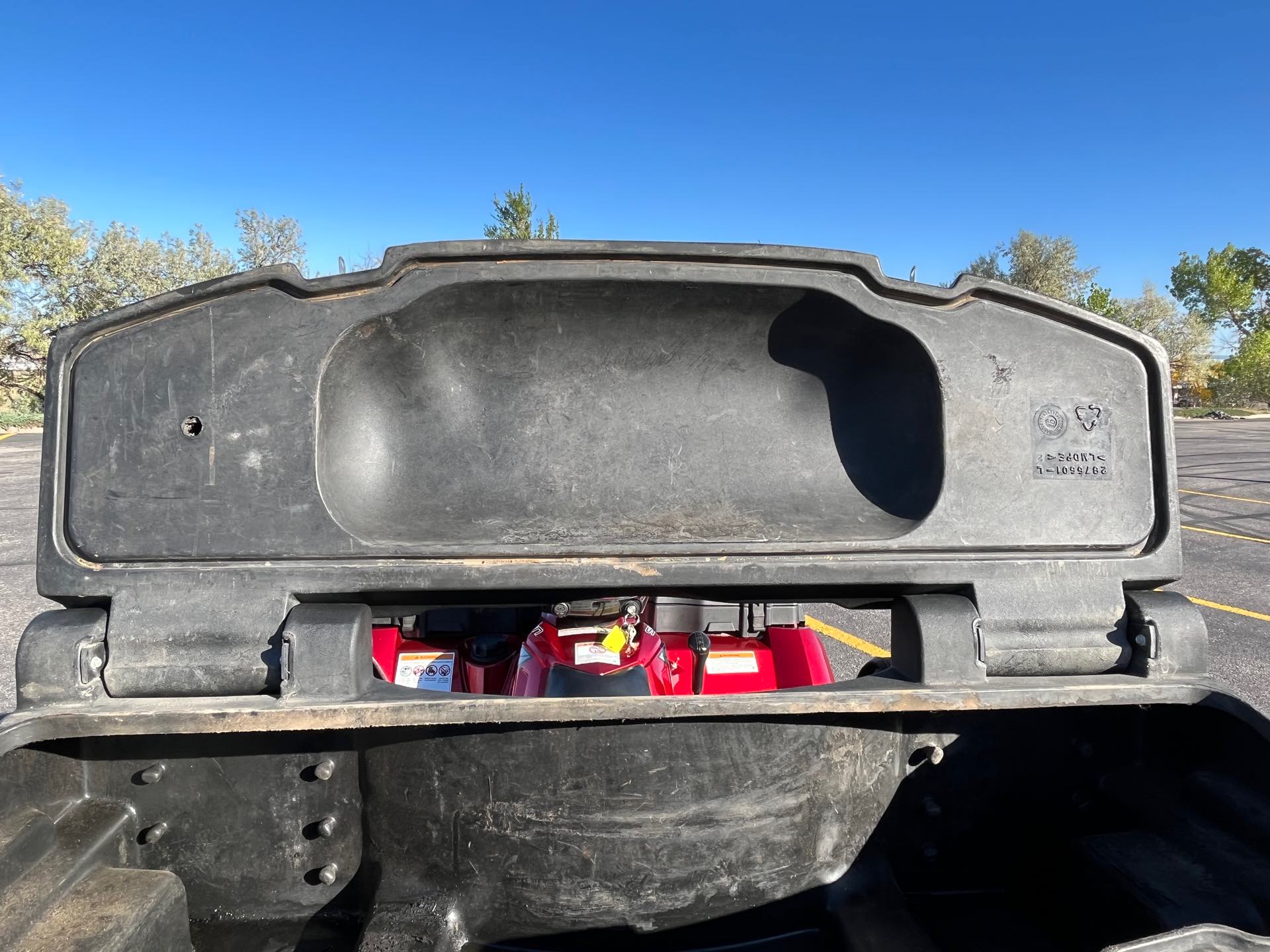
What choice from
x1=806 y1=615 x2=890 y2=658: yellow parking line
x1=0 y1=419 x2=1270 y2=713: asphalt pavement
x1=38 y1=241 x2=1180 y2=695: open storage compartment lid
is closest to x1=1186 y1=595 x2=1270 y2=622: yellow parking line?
x1=0 y1=419 x2=1270 y2=713: asphalt pavement

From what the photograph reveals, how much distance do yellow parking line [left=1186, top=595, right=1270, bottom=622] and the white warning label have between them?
595cm

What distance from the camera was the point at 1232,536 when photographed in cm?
938

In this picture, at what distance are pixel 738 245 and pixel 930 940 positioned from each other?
1530 mm

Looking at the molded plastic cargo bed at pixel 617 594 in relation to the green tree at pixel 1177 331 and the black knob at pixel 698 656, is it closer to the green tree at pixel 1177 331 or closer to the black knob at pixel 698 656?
the black knob at pixel 698 656

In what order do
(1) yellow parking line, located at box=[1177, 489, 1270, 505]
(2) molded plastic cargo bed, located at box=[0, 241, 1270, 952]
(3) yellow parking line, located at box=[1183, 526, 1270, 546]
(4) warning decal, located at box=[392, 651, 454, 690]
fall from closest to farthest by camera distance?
(2) molded plastic cargo bed, located at box=[0, 241, 1270, 952] → (4) warning decal, located at box=[392, 651, 454, 690] → (3) yellow parking line, located at box=[1183, 526, 1270, 546] → (1) yellow parking line, located at box=[1177, 489, 1270, 505]

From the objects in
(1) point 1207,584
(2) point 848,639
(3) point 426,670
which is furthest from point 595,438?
(1) point 1207,584

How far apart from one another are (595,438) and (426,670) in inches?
55.9

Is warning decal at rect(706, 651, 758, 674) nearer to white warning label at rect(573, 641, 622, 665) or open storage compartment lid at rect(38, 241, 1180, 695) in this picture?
white warning label at rect(573, 641, 622, 665)

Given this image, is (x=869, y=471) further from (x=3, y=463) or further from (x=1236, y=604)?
(x=3, y=463)

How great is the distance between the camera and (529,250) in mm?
1510

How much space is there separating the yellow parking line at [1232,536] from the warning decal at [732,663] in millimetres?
9325

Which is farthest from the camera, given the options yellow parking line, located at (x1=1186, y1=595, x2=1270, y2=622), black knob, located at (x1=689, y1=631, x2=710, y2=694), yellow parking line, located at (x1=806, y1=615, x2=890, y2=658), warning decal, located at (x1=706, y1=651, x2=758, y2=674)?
yellow parking line, located at (x1=1186, y1=595, x2=1270, y2=622)

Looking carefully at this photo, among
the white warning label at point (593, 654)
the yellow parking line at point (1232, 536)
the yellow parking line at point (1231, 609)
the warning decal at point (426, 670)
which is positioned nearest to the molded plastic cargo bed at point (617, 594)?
the white warning label at point (593, 654)

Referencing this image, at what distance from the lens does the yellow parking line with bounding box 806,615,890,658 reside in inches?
213
